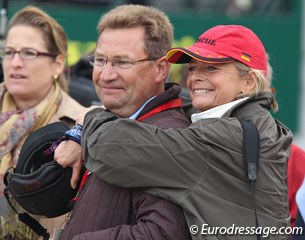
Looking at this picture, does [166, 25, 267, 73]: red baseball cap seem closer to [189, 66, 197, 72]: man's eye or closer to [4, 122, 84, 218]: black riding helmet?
[189, 66, 197, 72]: man's eye

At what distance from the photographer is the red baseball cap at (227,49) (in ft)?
10.0

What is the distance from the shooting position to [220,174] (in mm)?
2801

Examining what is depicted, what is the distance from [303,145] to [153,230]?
9.43 meters

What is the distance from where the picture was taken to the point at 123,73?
3156 mm

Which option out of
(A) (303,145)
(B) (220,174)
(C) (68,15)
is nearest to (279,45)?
(A) (303,145)

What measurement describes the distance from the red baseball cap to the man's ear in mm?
85

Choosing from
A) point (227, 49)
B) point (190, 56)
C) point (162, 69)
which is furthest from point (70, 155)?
point (227, 49)

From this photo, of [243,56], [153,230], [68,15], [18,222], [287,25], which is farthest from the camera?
[287,25]

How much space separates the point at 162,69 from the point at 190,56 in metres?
0.20

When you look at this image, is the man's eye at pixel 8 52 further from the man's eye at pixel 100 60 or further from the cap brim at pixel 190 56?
the cap brim at pixel 190 56

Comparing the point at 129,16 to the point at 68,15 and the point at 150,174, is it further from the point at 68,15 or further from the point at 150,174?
the point at 68,15

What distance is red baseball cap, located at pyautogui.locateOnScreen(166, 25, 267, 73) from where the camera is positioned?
305cm

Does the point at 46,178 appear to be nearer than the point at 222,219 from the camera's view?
No

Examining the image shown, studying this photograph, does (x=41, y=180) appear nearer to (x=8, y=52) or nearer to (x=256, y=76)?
(x=256, y=76)
